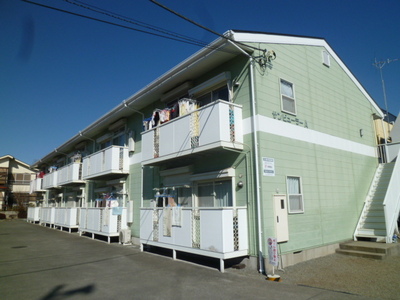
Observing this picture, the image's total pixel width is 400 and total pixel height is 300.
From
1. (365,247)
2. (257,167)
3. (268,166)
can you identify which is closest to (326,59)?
(268,166)

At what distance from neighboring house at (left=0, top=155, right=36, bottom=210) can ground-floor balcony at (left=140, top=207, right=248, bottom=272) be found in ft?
122

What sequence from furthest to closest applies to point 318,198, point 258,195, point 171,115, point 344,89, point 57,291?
1. point 344,89
2. point 171,115
3. point 318,198
4. point 258,195
5. point 57,291

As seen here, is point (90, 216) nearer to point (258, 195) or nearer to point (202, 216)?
point (202, 216)

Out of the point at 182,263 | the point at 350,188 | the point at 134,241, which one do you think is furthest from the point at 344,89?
the point at 134,241

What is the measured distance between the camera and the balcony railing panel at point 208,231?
305 inches

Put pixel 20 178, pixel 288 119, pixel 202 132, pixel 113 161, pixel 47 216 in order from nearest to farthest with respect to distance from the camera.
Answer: pixel 202 132 < pixel 288 119 < pixel 113 161 < pixel 47 216 < pixel 20 178

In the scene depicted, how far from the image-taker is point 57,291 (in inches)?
252

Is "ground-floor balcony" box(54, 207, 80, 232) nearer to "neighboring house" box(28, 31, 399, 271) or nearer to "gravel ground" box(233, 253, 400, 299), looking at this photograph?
"neighboring house" box(28, 31, 399, 271)

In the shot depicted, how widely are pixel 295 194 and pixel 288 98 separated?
10.6 ft

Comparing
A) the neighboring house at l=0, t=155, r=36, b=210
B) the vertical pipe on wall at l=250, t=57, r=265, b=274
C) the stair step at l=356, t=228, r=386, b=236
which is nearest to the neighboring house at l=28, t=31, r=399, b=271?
the vertical pipe on wall at l=250, t=57, r=265, b=274

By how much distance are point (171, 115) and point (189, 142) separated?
2512mm

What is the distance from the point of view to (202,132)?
880 centimetres

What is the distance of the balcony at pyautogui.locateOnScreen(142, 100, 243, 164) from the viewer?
27.2 feet

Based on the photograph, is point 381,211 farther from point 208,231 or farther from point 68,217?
point 68,217
